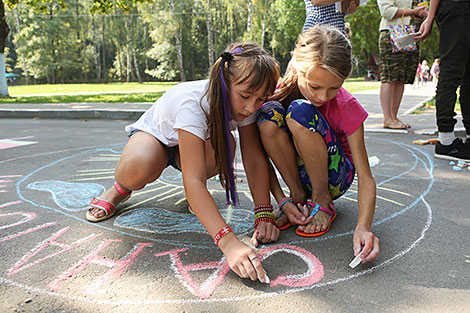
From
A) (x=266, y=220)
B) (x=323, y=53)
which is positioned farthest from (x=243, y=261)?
(x=323, y=53)

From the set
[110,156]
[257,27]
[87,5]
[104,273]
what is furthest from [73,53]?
[104,273]

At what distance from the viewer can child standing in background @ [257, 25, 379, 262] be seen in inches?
63.8

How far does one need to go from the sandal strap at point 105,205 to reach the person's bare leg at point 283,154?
825 mm

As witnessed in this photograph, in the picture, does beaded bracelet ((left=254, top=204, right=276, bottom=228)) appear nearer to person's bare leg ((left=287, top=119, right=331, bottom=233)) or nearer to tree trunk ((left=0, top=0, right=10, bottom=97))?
person's bare leg ((left=287, top=119, right=331, bottom=233))

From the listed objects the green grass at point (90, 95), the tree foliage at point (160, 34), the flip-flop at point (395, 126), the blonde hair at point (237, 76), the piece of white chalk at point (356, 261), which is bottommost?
the piece of white chalk at point (356, 261)

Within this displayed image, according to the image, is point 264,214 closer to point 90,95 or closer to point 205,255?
point 205,255

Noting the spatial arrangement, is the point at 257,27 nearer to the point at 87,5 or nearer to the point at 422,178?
the point at 87,5

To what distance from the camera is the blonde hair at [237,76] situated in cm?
150

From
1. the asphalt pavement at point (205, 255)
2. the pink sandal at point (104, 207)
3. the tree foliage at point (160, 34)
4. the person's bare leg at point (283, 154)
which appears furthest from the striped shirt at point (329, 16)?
the tree foliage at point (160, 34)

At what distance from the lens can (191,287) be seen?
1.35 m

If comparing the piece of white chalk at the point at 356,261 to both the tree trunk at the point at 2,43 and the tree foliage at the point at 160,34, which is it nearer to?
the tree trunk at the point at 2,43

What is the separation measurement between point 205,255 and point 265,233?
274mm

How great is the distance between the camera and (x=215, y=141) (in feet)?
5.32

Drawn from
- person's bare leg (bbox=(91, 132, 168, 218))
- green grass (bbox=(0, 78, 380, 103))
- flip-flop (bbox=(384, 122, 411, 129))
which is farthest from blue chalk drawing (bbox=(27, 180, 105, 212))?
green grass (bbox=(0, 78, 380, 103))
